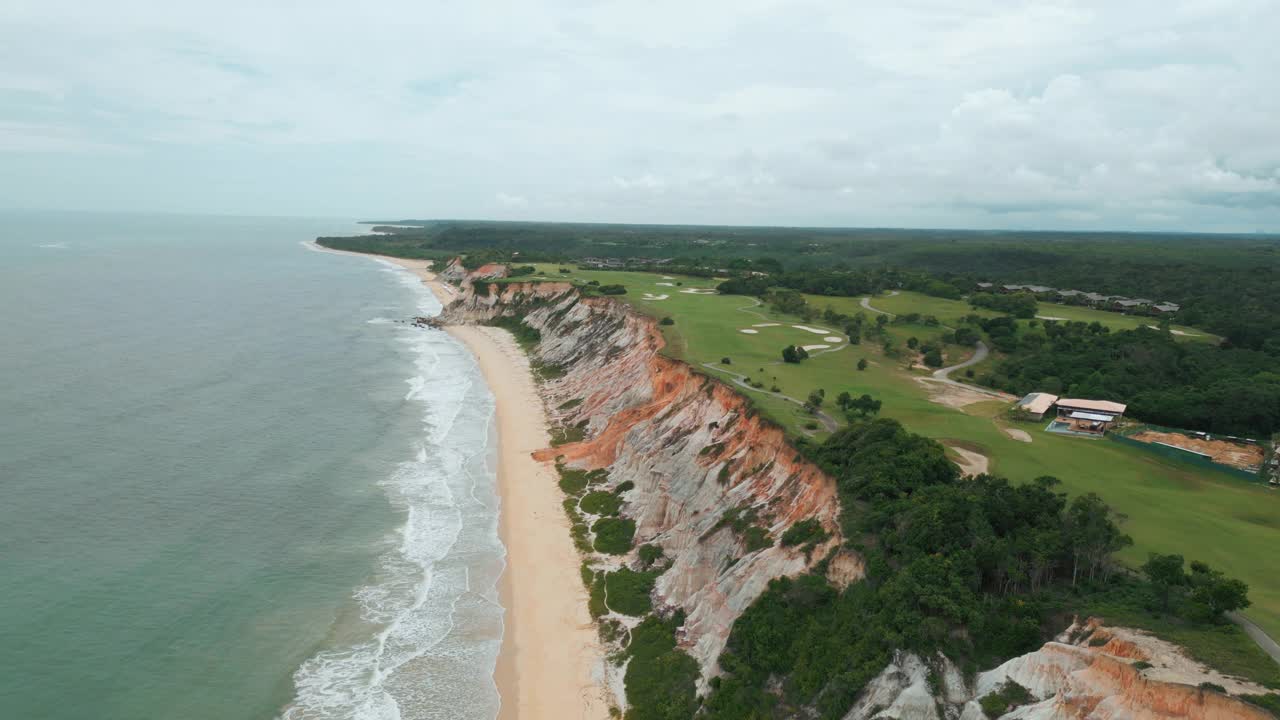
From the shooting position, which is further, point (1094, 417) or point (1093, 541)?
point (1094, 417)

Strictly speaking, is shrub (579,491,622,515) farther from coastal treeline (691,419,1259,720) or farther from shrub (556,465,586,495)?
coastal treeline (691,419,1259,720)

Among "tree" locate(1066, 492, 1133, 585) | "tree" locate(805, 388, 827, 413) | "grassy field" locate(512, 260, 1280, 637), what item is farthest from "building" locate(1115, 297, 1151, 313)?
"tree" locate(1066, 492, 1133, 585)

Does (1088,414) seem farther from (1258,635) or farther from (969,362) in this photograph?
(1258,635)


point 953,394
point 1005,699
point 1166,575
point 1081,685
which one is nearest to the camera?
point 1081,685

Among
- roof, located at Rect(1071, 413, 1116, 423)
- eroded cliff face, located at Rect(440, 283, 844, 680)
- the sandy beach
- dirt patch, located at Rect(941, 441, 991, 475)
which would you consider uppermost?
roof, located at Rect(1071, 413, 1116, 423)

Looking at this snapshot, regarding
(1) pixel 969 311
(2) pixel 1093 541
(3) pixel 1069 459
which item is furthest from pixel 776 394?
(1) pixel 969 311

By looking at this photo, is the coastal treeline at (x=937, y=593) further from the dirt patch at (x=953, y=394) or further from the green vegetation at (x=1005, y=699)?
the dirt patch at (x=953, y=394)

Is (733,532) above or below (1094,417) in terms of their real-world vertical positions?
below

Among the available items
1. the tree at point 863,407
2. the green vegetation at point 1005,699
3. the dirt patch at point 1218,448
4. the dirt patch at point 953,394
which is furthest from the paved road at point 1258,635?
the dirt patch at point 953,394
